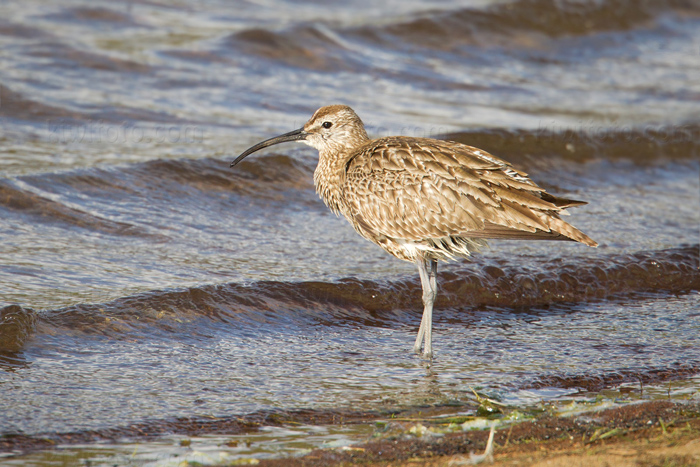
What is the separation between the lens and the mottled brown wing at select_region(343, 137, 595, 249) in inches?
223

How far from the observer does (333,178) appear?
21.6ft

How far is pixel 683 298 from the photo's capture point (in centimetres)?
715

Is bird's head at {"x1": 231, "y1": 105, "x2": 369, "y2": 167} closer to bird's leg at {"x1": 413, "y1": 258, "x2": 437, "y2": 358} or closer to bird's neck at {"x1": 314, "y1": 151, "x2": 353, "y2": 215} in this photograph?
bird's neck at {"x1": 314, "y1": 151, "x2": 353, "y2": 215}

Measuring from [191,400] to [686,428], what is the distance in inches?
103

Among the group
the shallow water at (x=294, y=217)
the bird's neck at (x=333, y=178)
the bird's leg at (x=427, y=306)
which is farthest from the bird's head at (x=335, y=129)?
the bird's leg at (x=427, y=306)

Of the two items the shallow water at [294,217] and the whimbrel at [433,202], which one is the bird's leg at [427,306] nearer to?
the whimbrel at [433,202]

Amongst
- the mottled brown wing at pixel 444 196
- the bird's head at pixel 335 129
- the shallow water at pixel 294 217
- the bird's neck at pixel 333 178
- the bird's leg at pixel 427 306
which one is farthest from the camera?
the bird's head at pixel 335 129

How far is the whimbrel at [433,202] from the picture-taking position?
5.68 m

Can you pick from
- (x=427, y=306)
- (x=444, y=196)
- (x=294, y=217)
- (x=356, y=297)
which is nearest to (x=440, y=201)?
(x=444, y=196)

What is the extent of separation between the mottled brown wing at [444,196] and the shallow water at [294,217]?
2.77 feet

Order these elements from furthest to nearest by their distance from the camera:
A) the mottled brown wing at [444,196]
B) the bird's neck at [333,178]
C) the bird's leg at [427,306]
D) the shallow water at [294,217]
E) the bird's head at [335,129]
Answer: the bird's head at [335,129] < the bird's neck at [333,178] < the bird's leg at [427,306] < the mottled brown wing at [444,196] < the shallow water at [294,217]

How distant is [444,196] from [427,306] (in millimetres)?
821

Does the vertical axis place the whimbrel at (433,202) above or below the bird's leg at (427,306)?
above

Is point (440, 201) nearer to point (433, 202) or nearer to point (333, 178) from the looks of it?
point (433, 202)
